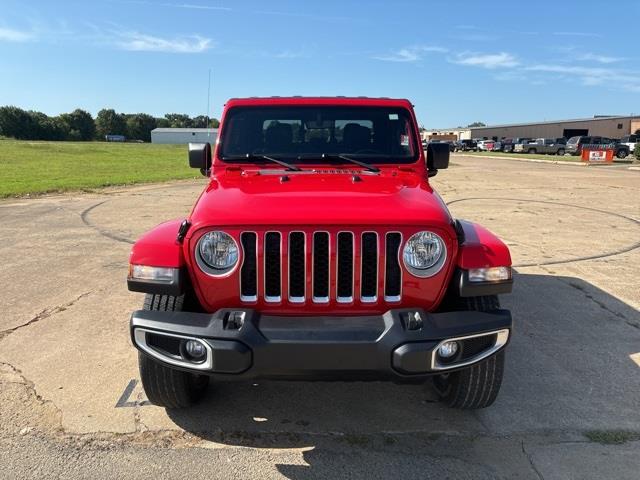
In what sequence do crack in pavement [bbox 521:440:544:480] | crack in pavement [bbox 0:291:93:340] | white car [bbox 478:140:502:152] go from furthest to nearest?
white car [bbox 478:140:502:152]
crack in pavement [bbox 0:291:93:340]
crack in pavement [bbox 521:440:544:480]

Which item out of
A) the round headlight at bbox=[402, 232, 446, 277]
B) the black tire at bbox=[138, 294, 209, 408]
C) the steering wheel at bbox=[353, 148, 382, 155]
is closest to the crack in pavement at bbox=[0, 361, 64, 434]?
the black tire at bbox=[138, 294, 209, 408]

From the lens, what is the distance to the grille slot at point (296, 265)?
8.82 ft

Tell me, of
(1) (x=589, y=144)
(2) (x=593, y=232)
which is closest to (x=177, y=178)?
(2) (x=593, y=232)

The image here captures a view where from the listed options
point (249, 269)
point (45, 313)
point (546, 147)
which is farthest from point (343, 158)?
point (546, 147)

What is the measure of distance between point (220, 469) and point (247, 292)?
90 centimetres

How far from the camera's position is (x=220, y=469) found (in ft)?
8.77

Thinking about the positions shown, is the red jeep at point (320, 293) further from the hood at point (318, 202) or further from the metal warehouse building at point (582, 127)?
the metal warehouse building at point (582, 127)

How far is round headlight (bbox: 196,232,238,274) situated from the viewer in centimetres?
270

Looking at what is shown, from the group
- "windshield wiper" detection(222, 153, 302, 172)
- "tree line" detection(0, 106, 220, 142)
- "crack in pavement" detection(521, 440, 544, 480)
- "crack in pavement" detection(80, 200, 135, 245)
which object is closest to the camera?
"crack in pavement" detection(521, 440, 544, 480)

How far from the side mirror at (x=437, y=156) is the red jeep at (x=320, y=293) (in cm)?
114

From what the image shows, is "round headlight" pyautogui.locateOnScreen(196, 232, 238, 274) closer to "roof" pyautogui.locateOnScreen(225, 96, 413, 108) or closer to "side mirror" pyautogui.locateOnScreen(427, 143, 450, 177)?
"roof" pyautogui.locateOnScreen(225, 96, 413, 108)

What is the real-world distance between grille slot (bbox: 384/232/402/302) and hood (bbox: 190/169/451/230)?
10cm

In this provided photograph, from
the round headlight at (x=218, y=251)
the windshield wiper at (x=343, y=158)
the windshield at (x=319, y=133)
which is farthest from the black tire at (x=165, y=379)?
the windshield wiper at (x=343, y=158)

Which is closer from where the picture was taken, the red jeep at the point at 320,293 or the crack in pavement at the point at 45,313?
the red jeep at the point at 320,293
